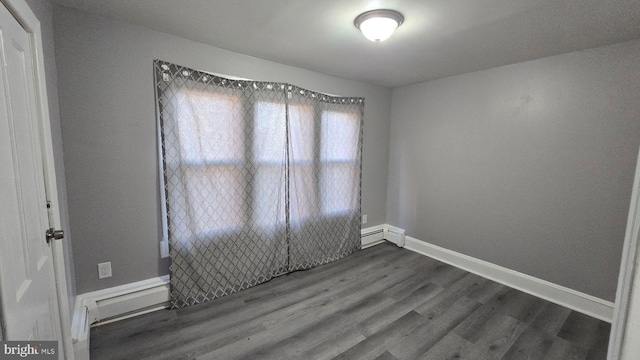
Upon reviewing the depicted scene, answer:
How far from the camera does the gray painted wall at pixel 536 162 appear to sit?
2.05 m

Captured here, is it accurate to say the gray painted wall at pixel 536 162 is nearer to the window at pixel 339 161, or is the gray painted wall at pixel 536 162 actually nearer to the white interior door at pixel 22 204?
the window at pixel 339 161

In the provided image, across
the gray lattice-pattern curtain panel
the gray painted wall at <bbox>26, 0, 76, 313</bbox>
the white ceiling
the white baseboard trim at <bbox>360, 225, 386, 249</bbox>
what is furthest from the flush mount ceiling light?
the white baseboard trim at <bbox>360, 225, 386, 249</bbox>

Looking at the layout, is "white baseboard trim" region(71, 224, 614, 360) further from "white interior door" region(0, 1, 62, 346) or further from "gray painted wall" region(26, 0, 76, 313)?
"white interior door" region(0, 1, 62, 346)

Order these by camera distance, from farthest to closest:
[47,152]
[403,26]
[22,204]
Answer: [403,26] < [47,152] < [22,204]

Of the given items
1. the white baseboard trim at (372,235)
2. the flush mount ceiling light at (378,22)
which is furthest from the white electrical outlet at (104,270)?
the white baseboard trim at (372,235)

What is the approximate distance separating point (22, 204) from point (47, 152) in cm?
38

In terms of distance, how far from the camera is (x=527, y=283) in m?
2.50

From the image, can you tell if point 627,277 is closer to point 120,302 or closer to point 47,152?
point 47,152

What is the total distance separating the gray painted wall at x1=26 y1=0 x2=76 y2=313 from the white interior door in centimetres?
35

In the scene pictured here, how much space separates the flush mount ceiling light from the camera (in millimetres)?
1642

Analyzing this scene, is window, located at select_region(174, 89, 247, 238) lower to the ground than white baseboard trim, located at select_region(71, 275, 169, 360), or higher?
higher

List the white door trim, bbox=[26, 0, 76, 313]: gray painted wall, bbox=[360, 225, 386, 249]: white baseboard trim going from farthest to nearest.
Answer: bbox=[360, 225, 386, 249]: white baseboard trim, bbox=[26, 0, 76, 313]: gray painted wall, the white door trim

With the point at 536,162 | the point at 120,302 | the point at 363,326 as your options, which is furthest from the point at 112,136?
the point at 536,162

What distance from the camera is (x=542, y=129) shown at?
2379mm
